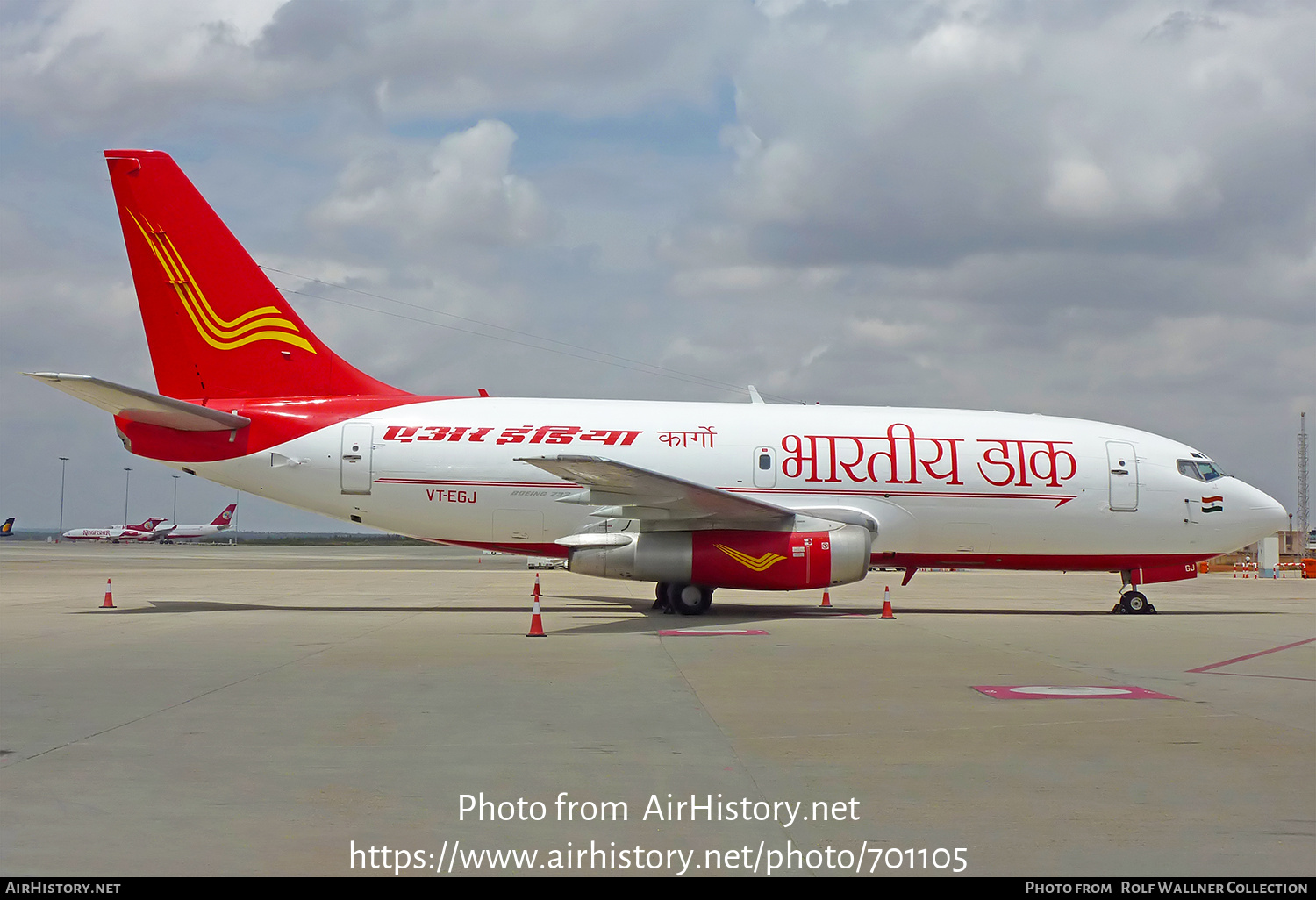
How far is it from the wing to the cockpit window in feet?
27.2

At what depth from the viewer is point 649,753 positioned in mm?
6707

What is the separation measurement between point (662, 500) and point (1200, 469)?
10763mm

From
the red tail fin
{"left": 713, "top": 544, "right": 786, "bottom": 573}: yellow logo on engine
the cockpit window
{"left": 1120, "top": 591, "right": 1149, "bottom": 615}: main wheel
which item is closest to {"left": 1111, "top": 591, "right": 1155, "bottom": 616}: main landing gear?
{"left": 1120, "top": 591, "right": 1149, "bottom": 615}: main wheel

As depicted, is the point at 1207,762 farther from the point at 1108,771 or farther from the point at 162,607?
the point at 162,607

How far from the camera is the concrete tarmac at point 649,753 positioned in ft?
15.1

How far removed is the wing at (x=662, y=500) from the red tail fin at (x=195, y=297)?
242 inches

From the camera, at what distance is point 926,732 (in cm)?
743

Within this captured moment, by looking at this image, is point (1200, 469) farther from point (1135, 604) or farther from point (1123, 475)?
point (1135, 604)

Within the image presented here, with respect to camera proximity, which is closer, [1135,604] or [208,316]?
[208,316]

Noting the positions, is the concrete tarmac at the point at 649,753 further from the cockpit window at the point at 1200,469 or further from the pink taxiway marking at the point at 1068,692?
the cockpit window at the point at 1200,469

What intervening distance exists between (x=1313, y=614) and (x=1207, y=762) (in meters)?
15.9

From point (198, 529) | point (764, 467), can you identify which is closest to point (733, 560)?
point (764, 467)

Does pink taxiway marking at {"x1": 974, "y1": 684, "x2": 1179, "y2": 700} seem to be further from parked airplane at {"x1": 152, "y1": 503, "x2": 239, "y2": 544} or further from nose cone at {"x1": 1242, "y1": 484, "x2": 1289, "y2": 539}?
parked airplane at {"x1": 152, "y1": 503, "x2": 239, "y2": 544}
